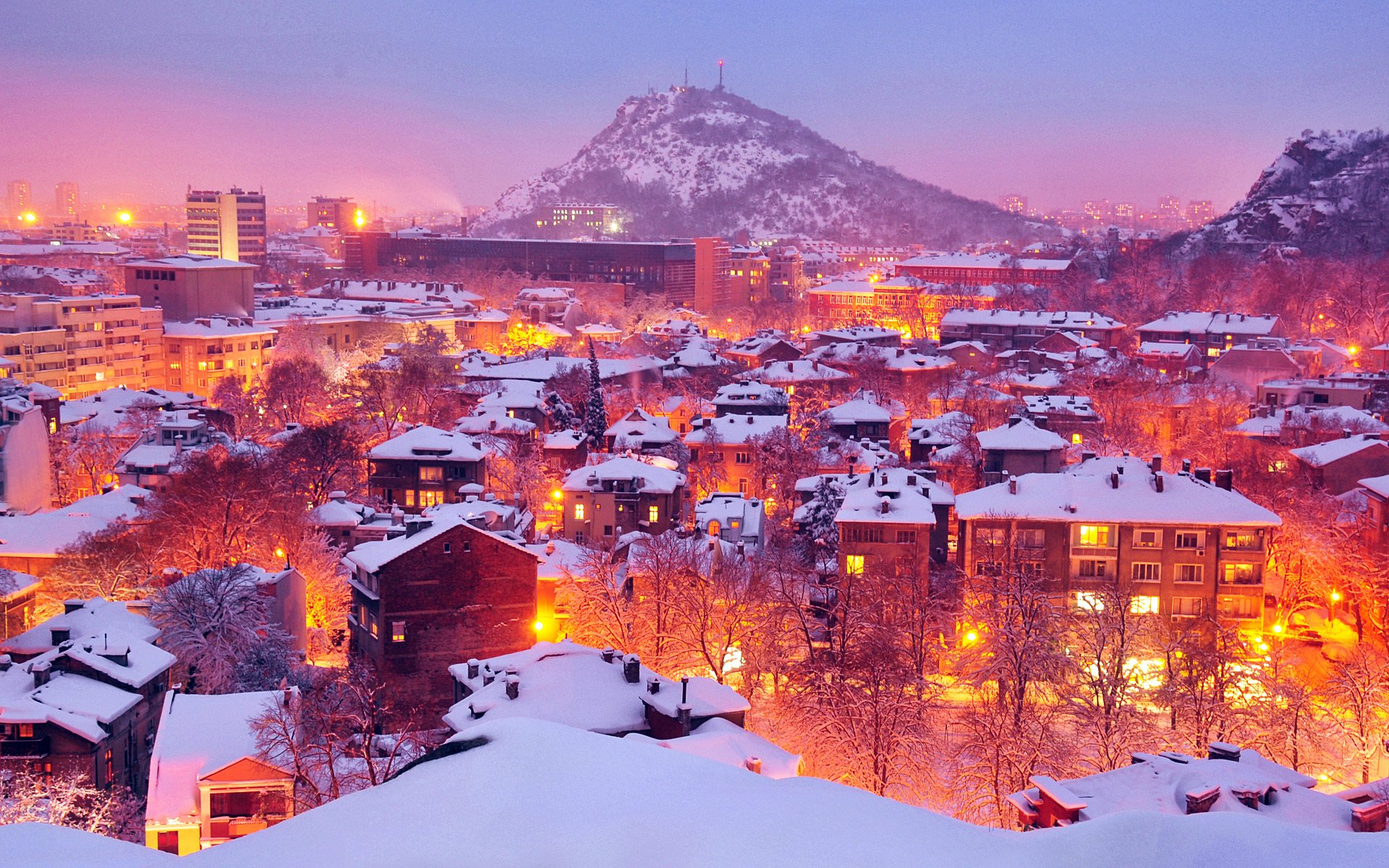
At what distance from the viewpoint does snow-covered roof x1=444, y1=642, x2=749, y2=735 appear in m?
13.3

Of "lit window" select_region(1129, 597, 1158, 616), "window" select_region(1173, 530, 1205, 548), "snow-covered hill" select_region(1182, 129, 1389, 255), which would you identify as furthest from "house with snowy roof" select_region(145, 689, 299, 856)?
"snow-covered hill" select_region(1182, 129, 1389, 255)

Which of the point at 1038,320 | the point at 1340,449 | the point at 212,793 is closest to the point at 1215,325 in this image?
the point at 1038,320

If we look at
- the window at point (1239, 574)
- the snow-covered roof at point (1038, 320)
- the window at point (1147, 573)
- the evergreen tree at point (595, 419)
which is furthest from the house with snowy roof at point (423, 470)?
the snow-covered roof at point (1038, 320)

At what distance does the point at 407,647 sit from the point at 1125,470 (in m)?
11.6

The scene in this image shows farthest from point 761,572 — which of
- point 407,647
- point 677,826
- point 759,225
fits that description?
point 759,225

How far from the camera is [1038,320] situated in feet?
171

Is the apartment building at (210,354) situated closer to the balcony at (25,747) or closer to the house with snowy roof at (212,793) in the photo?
the balcony at (25,747)

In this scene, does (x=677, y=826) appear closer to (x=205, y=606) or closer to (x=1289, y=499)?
(x=205, y=606)

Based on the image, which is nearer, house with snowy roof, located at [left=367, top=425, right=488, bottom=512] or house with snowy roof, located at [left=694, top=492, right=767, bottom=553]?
house with snowy roof, located at [left=694, top=492, right=767, bottom=553]

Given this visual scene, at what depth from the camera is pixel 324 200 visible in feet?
483

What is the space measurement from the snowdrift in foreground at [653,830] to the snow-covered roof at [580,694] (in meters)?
8.65

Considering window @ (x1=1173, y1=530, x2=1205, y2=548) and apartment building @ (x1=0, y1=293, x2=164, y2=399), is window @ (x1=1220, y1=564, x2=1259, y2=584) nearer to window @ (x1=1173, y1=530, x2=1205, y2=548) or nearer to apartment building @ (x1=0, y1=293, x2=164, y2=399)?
window @ (x1=1173, y1=530, x2=1205, y2=548)

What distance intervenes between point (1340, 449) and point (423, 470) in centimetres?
1886

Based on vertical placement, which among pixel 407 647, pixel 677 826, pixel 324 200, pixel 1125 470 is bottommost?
pixel 407 647
